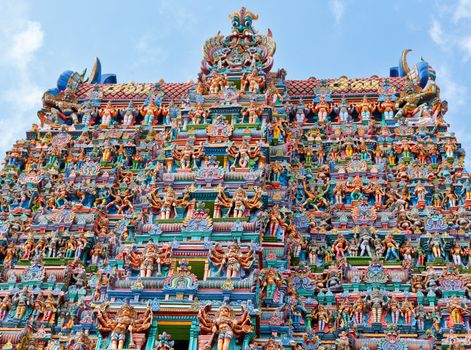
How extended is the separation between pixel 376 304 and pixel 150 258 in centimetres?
547

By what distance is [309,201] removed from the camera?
23500 millimetres

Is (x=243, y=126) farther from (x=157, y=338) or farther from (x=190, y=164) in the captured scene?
(x=157, y=338)

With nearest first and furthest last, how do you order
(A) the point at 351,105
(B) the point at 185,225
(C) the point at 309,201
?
(B) the point at 185,225, (C) the point at 309,201, (A) the point at 351,105

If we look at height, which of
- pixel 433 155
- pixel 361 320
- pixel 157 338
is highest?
pixel 433 155

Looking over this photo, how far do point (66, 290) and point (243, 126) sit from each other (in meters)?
7.46

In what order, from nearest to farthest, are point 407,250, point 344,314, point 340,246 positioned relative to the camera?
point 344,314 < point 407,250 < point 340,246

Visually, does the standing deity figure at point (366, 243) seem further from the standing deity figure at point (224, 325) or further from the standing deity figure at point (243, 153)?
the standing deity figure at point (224, 325)

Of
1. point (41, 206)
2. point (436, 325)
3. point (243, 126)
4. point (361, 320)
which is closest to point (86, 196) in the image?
point (41, 206)

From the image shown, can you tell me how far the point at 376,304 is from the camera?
19188 mm

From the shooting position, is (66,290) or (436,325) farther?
(66,290)

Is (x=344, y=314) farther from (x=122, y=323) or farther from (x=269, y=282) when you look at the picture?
(x=122, y=323)

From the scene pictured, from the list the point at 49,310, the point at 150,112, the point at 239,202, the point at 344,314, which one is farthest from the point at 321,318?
the point at 150,112

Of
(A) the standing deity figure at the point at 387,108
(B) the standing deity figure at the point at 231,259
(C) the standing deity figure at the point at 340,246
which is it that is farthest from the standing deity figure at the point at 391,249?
(A) the standing deity figure at the point at 387,108

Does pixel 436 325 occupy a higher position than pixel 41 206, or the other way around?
pixel 41 206
